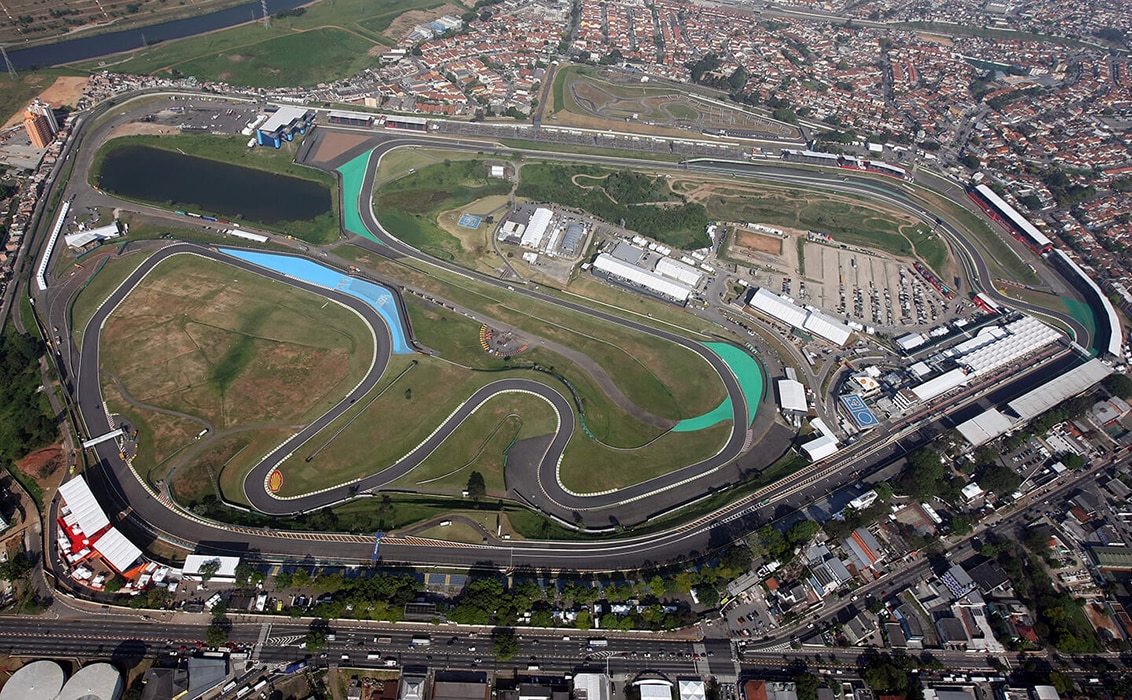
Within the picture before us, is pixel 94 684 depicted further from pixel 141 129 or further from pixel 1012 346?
pixel 1012 346

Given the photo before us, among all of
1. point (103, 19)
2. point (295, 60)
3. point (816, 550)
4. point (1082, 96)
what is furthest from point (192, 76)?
point (1082, 96)

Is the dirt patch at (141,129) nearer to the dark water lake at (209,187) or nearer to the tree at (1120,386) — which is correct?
the dark water lake at (209,187)

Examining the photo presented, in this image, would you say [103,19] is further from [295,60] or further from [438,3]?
[438,3]

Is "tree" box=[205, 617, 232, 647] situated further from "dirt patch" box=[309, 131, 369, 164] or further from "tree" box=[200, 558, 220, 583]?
"dirt patch" box=[309, 131, 369, 164]

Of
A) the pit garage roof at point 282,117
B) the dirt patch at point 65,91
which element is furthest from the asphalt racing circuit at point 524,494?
the dirt patch at point 65,91

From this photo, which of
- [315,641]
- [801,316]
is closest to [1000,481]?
[801,316]

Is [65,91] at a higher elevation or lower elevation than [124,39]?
lower
